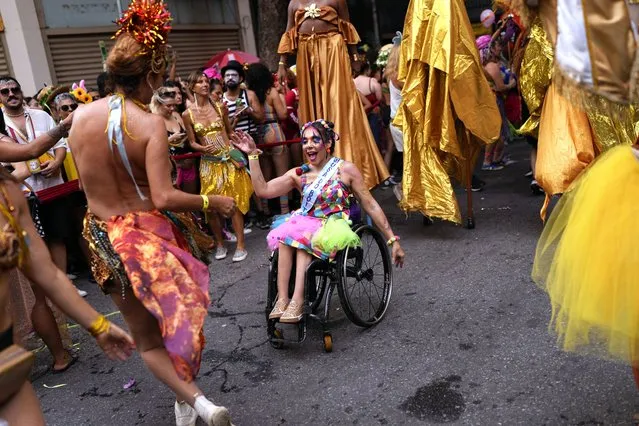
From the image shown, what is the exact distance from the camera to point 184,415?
2.92m

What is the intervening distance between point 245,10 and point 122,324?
10.8 m

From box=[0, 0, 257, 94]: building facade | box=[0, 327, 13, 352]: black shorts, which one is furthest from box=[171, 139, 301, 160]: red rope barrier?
box=[0, 0, 257, 94]: building facade

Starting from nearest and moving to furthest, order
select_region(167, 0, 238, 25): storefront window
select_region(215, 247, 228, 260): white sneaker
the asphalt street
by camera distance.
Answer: the asphalt street → select_region(215, 247, 228, 260): white sneaker → select_region(167, 0, 238, 25): storefront window

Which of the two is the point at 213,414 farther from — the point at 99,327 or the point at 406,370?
the point at 406,370

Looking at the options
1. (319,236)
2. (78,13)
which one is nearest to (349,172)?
(319,236)

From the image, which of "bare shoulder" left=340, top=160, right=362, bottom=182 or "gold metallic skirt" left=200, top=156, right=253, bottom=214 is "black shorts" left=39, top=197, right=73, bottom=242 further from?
"bare shoulder" left=340, top=160, right=362, bottom=182

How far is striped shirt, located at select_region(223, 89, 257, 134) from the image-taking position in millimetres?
6648

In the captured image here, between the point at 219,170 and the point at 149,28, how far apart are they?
3440 mm

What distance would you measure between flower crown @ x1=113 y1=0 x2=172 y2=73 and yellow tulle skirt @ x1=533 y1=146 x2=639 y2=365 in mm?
1882

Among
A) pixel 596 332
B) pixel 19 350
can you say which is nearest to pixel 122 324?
pixel 19 350

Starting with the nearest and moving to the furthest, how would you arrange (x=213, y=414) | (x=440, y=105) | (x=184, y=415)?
1. (x=213, y=414)
2. (x=184, y=415)
3. (x=440, y=105)

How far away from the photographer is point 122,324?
457 cm

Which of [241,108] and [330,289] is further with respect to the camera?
[241,108]

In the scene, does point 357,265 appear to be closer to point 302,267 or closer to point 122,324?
point 302,267
